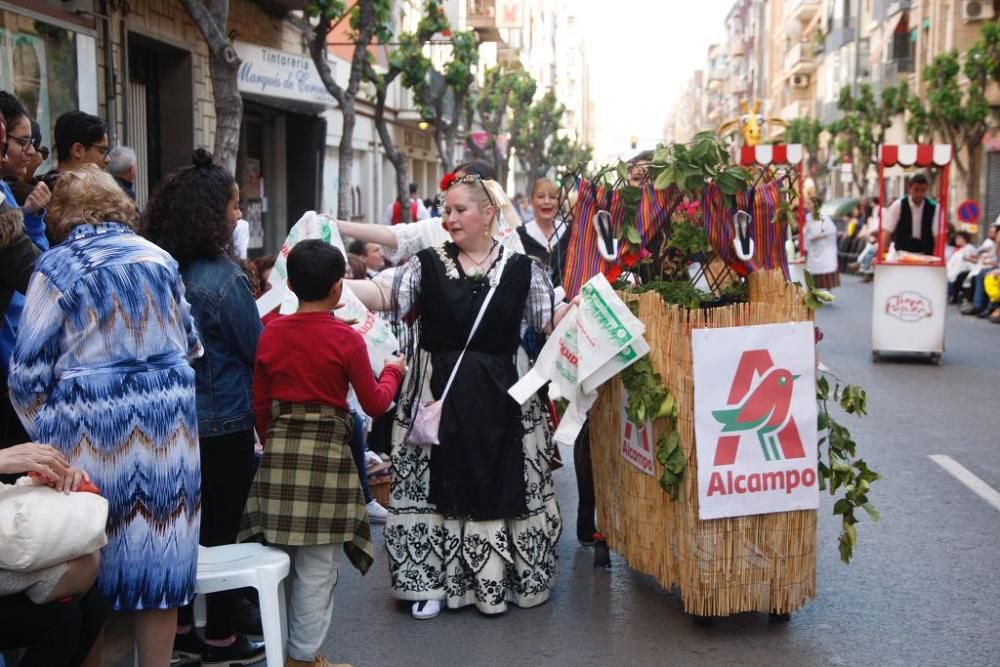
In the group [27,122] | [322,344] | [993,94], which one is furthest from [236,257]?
[993,94]

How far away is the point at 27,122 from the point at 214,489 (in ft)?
6.13

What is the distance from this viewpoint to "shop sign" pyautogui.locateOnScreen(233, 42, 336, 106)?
17328 mm

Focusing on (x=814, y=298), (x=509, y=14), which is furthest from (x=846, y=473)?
(x=509, y=14)

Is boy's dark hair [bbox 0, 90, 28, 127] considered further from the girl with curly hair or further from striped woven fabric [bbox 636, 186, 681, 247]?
striped woven fabric [bbox 636, 186, 681, 247]

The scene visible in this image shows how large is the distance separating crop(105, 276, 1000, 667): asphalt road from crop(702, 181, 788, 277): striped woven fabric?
1.52 meters

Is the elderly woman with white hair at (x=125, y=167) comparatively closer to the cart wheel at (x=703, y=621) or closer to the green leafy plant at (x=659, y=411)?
the green leafy plant at (x=659, y=411)

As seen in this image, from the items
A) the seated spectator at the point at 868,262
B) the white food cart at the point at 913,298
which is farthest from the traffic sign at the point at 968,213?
the white food cart at the point at 913,298

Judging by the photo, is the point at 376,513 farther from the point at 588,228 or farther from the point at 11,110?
the point at 11,110

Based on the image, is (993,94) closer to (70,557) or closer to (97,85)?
(97,85)

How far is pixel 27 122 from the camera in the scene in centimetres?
521

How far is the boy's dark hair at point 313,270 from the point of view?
4371mm

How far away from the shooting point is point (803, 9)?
74312 mm

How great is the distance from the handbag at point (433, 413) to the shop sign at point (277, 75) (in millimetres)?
12719

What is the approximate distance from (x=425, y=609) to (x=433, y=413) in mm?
849
